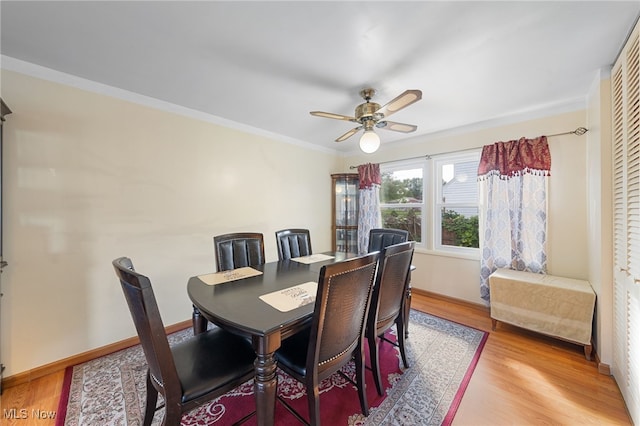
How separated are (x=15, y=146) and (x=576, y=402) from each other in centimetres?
438

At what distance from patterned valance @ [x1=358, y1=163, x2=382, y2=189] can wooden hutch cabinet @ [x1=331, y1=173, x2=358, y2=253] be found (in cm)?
25

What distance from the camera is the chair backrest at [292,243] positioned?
2.55 meters

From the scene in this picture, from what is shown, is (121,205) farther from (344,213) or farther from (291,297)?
(344,213)

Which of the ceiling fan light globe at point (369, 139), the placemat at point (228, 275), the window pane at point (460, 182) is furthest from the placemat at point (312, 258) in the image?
the window pane at point (460, 182)

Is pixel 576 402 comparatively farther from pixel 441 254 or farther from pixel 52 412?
pixel 52 412

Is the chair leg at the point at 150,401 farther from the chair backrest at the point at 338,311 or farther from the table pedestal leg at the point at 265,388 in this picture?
the chair backrest at the point at 338,311

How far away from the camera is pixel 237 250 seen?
222 cm

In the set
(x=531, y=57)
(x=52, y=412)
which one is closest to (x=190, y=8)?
(x=531, y=57)

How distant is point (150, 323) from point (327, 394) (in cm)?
129

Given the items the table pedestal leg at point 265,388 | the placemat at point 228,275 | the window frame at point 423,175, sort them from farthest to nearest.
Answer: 1. the window frame at point 423,175
2. the placemat at point 228,275
3. the table pedestal leg at point 265,388

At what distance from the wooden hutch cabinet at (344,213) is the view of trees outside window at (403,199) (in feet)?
1.72

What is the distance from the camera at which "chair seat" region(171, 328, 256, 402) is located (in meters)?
1.10

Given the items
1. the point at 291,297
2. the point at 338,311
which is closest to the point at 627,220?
the point at 338,311

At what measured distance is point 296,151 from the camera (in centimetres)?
377
